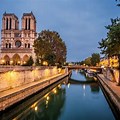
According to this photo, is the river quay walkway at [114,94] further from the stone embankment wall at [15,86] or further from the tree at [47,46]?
the tree at [47,46]

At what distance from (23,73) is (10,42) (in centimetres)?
8467

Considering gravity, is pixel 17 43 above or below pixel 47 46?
above

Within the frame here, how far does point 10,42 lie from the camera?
11925 cm

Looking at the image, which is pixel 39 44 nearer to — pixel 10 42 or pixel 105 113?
pixel 105 113

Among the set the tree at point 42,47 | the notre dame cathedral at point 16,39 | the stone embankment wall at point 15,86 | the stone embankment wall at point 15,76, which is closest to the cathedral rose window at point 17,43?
the notre dame cathedral at point 16,39

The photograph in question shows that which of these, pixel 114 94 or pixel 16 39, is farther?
pixel 16 39

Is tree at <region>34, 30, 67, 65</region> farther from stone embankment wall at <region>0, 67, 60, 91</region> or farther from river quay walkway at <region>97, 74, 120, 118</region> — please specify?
river quay walkway at <region>97, 74, 120, 118</region>

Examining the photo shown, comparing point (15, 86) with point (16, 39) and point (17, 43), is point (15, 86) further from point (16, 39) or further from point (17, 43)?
point (16, 39)

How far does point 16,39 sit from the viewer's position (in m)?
120

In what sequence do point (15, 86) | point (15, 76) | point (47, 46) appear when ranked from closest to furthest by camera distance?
point (15, 86) → point (15, 76) → point (47, 46)

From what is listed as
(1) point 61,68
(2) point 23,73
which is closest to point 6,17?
(1) point 61,68

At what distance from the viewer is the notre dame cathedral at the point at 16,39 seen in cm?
11475

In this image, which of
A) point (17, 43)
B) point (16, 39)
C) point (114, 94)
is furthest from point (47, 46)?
point (16, 39)

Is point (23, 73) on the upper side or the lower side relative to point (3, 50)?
lower
